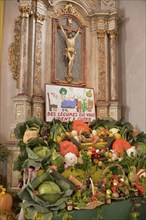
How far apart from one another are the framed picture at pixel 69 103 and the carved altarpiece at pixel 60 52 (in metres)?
0.18

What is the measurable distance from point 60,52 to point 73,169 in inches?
160

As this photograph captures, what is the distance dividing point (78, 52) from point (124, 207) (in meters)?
4.47

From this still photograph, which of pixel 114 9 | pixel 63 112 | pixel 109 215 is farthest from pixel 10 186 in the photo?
pixel 114 9

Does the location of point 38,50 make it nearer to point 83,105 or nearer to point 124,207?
point 83,105

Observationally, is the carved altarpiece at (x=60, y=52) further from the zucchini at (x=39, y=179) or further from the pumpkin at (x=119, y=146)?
the zucchini at (x=39, y=179)

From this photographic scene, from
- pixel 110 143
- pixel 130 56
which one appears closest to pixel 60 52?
pixel 130 56

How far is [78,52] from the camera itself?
5.78 m

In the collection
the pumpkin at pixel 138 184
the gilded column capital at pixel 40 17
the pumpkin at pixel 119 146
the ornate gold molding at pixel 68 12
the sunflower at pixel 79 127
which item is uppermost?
the ornate gold molding at pixel 68 12

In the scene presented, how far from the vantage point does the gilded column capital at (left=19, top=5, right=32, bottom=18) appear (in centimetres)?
495

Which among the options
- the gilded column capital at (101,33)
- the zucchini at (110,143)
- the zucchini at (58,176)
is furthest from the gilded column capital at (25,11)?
the zucchini at (58,176)

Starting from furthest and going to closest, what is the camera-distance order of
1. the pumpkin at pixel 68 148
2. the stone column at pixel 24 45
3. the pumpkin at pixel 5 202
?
the stone column at pixel 24 45 → the pumpkin at pixel 5 202 → the pumpkin at pixel 68 148

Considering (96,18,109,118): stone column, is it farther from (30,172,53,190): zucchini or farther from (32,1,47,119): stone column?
(30,172,53,190): zucchini

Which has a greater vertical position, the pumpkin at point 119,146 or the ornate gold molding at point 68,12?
the ornate gold molding at point 68,12

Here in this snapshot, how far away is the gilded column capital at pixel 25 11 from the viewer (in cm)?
495
